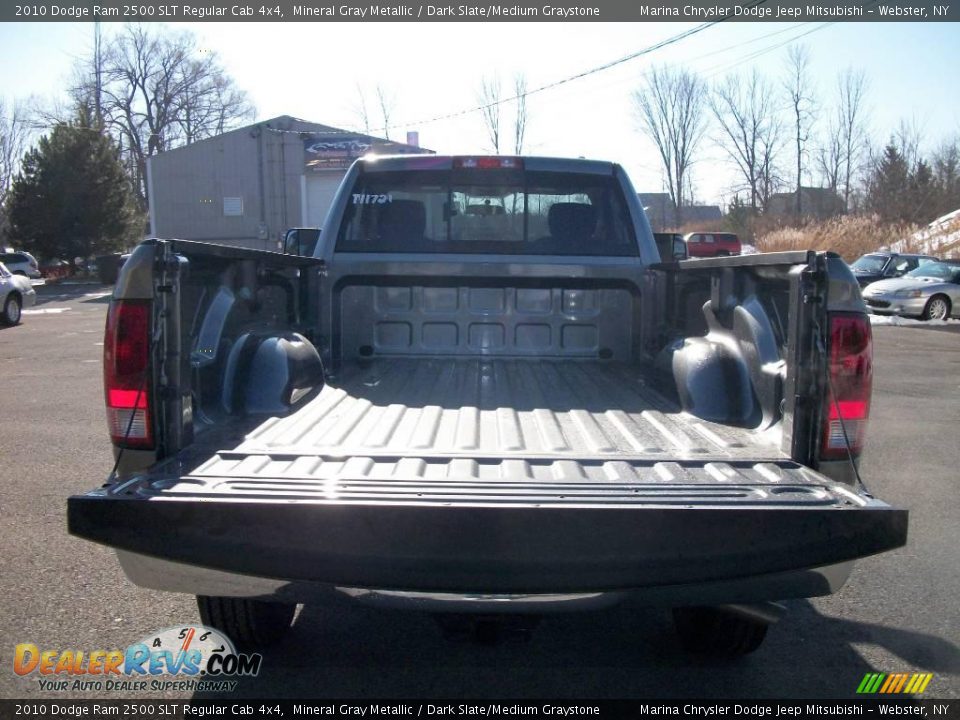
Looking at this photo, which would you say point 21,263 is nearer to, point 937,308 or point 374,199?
point 937,308

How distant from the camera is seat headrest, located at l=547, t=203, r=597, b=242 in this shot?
5340 millimetres

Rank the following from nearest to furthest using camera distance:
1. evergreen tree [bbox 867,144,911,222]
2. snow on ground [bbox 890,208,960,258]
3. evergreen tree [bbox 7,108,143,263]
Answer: snow on ground [bbox 890,208,960,258] < evergreen tree [bbox 7,108,143,263] < evergreen tree [bbox 867,144,911,222]

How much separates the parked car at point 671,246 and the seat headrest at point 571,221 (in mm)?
580

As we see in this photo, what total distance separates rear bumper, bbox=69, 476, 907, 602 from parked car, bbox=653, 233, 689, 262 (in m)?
3.25

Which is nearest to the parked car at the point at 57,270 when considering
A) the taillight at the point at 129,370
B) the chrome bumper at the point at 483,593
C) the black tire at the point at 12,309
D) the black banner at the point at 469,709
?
the black tire at the point at 12,309

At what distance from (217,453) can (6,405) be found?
797 centimetres

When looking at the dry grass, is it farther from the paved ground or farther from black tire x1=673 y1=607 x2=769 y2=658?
black tire x1=673 y1=607 x2=769 y2=658

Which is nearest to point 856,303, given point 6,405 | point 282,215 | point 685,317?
point 685,317

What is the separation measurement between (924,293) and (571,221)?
1922cm

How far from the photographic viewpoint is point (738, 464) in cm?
304

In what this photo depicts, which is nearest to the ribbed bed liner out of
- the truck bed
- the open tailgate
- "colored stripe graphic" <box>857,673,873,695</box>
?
the truck bed

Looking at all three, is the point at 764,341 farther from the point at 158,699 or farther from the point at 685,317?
the point at 158,699

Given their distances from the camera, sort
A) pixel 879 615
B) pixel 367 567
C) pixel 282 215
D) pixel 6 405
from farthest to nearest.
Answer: pixel 282 215 < pixel 6 405 < pixel 879 615 < pixel 367 567

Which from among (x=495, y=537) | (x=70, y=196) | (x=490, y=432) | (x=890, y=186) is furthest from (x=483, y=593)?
(x=890, y=186)
